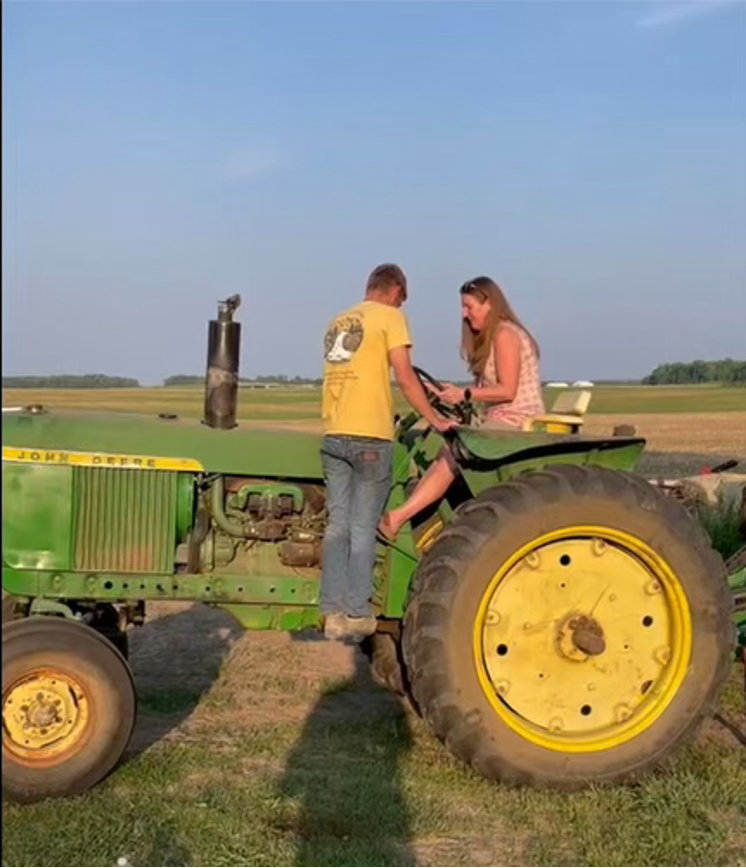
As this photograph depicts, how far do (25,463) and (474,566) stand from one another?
1874 mm

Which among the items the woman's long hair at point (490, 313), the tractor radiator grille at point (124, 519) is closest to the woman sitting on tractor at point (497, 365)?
the woman's long hair at point (490, 313)

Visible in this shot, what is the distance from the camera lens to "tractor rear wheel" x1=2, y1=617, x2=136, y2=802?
414 cm

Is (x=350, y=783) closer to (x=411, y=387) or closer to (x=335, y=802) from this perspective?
(x=335, y=802)

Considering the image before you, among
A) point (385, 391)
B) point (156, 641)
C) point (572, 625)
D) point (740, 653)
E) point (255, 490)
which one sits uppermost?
point (385, 391)

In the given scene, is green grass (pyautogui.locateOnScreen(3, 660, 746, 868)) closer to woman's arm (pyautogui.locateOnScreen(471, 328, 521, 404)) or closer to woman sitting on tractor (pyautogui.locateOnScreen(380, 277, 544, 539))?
woman sitting on tractor (pyautogui.locateOnScreen(380, 277, 544, 539))

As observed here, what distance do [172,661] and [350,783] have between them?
249cm

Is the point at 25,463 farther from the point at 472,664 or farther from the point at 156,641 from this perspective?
the point at 156,641

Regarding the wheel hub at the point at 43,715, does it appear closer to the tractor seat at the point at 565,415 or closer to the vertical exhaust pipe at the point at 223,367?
the vertical exhaust pipe at the point at 223,367

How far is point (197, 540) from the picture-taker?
15.8 feet

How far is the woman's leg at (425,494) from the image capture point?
4688mm

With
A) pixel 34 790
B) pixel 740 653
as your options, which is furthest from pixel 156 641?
pixel 740 653

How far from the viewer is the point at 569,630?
14.9ft

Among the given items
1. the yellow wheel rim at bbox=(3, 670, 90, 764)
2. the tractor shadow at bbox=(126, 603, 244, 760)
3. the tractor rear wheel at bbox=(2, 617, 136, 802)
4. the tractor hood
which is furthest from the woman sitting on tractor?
the tractor shadow at bbox=(126, 603, 244, 760)

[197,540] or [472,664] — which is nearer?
[472,664]
